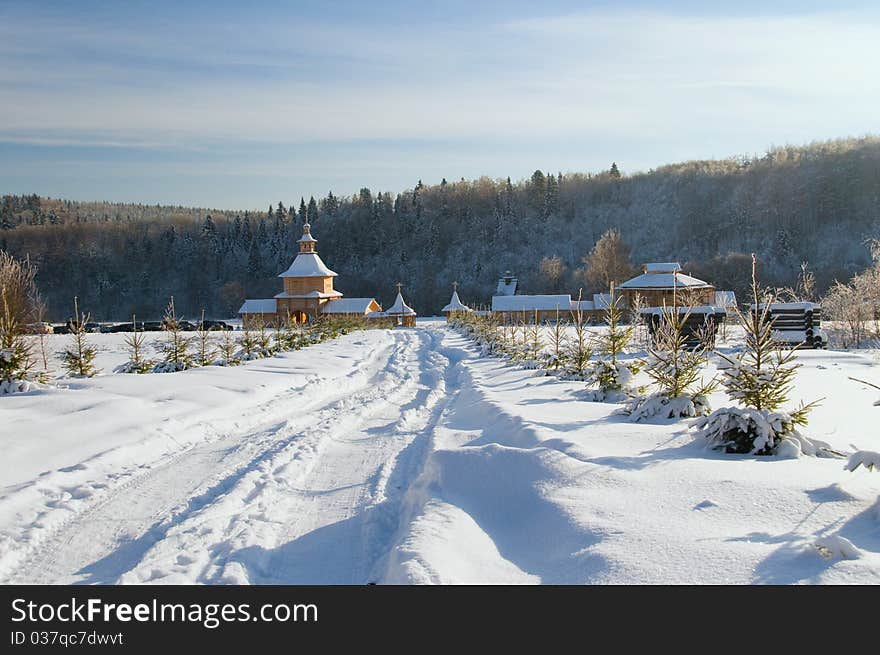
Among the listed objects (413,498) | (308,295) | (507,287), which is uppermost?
(507,287)

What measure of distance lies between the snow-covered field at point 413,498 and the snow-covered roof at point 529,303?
44.1 meters

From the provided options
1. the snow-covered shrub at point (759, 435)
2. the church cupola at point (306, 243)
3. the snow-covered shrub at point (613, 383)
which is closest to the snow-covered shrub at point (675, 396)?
the snow-covered shrub at point (613, 383)

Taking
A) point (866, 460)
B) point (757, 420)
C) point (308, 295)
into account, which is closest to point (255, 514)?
point (866, 460)

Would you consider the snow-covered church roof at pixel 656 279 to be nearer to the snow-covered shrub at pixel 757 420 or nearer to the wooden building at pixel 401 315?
the wooden building at pixel 401 315

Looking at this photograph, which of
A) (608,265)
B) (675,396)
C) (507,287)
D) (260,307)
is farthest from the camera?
(507,287)

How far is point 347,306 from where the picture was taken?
52844 mm

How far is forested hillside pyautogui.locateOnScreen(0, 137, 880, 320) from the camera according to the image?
85.0 m

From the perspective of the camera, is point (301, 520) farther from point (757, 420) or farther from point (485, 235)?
point (485, 235)

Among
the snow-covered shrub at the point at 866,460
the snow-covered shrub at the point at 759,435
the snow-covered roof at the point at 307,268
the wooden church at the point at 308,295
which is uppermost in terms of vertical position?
the snow-covered roof at the point at 307,268

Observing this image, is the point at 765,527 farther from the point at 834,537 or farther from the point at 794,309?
the point at 794,309

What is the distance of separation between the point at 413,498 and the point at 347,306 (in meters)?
47.6

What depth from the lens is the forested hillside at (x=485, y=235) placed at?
85.0 m

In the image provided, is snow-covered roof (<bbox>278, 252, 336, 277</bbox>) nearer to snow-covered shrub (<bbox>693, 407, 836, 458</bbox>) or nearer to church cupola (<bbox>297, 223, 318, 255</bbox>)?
church cupola (<bbox>297, 223, 318, 255</bbox>)

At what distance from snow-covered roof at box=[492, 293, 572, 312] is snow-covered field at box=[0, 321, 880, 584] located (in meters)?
44.1
